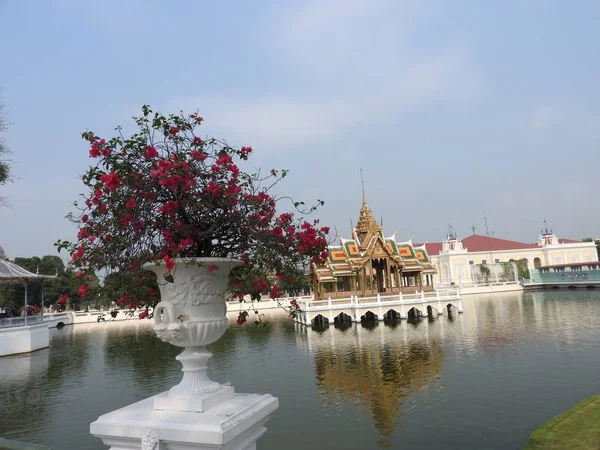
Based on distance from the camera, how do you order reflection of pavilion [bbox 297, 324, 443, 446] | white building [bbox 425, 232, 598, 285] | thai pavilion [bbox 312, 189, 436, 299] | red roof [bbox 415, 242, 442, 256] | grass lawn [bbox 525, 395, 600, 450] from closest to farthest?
grass lawn [bbox 525, 395, 600, 450]
reflection of pavilion [bbox 297, 324, 443, 446]
thai pavilion [bbox 312, 189, 436, 299]
white building [bbox 425, 232, 598, 285]
red roof [bbox 415, 242, 442, 256]

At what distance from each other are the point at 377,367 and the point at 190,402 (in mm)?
10362

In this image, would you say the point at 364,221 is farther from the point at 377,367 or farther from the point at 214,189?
the point at 214,189

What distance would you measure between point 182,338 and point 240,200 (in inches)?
36.1

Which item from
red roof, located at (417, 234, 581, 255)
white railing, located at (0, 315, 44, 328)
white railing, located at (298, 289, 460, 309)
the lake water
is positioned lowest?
the lake water

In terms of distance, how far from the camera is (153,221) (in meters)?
2.64

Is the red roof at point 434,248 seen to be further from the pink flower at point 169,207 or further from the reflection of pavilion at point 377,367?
the pink flower at point 169,207

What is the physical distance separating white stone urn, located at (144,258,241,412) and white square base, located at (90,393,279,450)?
71mm

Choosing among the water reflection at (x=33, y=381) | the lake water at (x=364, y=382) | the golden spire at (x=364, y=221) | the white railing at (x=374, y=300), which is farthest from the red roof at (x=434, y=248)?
the water reflection at (x=33, y=381)

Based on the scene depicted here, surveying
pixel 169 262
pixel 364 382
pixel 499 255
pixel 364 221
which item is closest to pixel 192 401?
pixel 169 262

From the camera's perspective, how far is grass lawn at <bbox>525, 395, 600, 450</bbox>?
5.25m

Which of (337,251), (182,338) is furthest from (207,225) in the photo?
(337,251)

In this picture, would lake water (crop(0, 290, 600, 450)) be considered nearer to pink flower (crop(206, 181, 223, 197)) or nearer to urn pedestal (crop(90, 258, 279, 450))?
urn pedestal (crop(90, 258, 279, 450))

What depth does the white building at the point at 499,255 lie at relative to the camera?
56.2 meters

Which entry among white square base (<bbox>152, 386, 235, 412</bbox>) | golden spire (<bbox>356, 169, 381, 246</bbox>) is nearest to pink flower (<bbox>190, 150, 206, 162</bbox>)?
white square base (<bbox>152, 386, 235, 412</bbox>)
